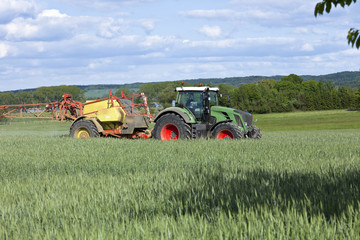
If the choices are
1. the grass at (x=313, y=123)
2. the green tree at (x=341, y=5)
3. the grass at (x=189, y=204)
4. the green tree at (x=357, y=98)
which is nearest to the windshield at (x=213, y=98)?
the grass at (x=189, y=204)

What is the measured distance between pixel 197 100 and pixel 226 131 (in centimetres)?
168

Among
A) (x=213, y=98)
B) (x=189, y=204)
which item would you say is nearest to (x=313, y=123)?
(x=213, y=98)

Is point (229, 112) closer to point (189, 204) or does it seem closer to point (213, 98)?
point (213, 98)

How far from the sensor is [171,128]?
1503 cm

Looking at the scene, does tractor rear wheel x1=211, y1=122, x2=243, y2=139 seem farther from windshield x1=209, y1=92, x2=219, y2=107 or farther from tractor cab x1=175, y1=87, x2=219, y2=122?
windshield x1=209, y1=92, x2=219, y2=107

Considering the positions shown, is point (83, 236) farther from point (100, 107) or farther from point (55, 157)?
point (100, 107)

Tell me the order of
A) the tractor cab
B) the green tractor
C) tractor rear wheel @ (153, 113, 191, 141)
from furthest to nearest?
the tractor cab < tractor rear wheel @ (153, 113, 191, 141) < the green tractor

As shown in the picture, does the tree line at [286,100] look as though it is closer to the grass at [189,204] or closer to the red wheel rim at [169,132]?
the red wheel rim at [169,132]

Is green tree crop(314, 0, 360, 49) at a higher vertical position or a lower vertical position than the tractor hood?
higher

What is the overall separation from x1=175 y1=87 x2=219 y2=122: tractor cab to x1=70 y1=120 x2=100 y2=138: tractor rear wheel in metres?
4.08

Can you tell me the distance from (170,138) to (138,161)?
5.86 m

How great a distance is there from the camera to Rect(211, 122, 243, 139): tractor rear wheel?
13688 mm

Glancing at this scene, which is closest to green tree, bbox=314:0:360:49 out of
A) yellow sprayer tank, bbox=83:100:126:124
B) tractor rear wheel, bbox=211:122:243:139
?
tractor rear wheel, bbox=211:122:243:139

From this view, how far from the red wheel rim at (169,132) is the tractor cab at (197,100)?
90 cm
